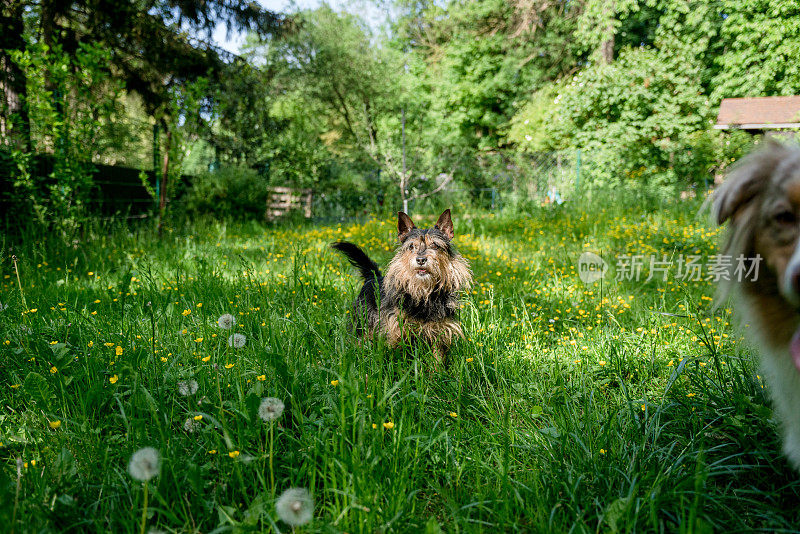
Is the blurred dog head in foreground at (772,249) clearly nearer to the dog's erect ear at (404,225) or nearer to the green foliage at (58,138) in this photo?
the dog's erect ear at (404,225)

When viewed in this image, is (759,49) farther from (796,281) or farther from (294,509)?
(294,509)

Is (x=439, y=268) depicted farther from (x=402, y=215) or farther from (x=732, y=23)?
(x=732, y=23)

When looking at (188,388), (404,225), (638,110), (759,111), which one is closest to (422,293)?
(404,225)

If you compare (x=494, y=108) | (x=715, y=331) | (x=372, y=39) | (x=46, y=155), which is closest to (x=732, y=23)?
(x=494, y=108)

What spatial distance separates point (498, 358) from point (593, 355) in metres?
0.68

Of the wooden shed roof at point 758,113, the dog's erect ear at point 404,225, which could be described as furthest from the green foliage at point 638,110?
the dog's erect ear at point 404,225

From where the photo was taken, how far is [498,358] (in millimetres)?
2795

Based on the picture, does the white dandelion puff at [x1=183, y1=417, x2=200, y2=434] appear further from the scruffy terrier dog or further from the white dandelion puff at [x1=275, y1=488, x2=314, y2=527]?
the scruffy terrier dog

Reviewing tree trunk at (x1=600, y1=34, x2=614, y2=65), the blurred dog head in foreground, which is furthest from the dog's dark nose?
tree trunk at (x1=600, y1=34, x2=614, y2=65)

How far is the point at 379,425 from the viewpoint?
1830 mm

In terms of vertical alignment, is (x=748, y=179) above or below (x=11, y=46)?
below

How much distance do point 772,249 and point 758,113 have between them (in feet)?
58.1

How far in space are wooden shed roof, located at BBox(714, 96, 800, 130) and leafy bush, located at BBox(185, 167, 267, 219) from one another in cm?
1305

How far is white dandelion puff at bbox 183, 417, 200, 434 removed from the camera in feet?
5.86
